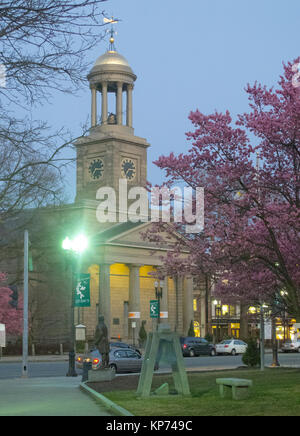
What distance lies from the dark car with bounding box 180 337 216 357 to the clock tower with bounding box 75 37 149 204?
33.9 m

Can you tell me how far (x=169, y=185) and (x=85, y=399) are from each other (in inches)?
322

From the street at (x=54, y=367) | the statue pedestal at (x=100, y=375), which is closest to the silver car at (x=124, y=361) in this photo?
the street at (x=54, y=367)

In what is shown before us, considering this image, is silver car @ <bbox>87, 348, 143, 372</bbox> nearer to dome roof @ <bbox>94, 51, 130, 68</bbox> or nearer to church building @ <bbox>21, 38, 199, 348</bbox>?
church building @ <bbox>21, 38, 199, 348</bbox>

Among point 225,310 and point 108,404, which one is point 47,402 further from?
point 225,310

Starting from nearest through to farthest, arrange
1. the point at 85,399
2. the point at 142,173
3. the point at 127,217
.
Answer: the point at 85,399 → the point at 127,217 → the point at 142,173

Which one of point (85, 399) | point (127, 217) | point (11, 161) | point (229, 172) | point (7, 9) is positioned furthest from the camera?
point (127, 217)

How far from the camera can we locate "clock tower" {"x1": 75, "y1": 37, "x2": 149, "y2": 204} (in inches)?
3713

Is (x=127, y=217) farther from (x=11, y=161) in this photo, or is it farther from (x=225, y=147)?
(x=225, y=147)

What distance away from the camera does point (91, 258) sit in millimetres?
81250

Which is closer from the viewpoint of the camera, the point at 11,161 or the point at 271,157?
the point at 271,157

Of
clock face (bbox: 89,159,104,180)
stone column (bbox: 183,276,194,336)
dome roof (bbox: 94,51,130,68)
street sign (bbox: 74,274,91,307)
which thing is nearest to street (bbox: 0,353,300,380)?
street sign (bbox: 74,274,91,307)

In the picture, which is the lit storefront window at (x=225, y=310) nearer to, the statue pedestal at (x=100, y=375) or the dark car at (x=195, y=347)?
the dark car at (x=195, y=347)

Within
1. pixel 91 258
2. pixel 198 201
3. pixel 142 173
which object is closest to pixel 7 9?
pixel 198 201

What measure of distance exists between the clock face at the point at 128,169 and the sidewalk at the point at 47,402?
71.3 m
